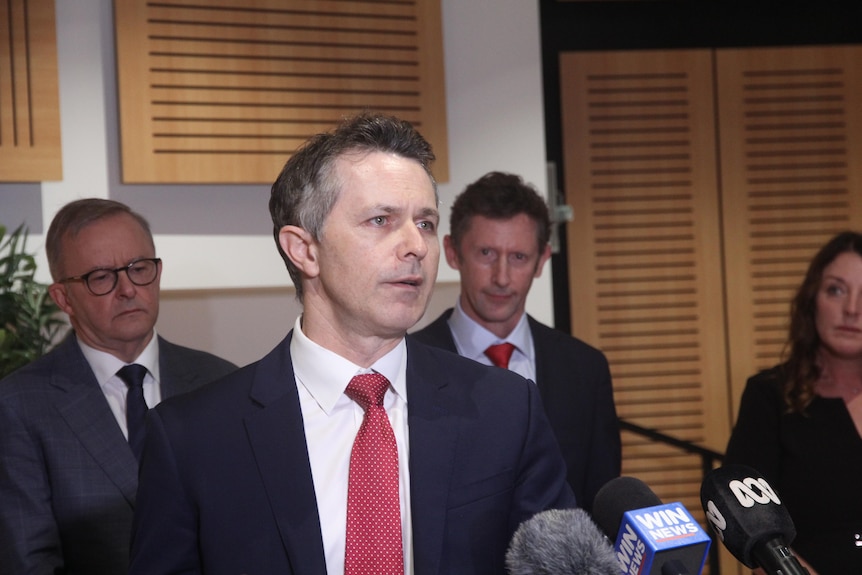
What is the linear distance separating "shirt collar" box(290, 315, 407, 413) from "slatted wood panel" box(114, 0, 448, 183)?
6.85 ft

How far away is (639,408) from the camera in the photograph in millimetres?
5480

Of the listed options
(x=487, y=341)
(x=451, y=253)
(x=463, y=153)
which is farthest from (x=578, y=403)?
(x=463, y=153)

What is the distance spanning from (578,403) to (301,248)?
57.7 inches

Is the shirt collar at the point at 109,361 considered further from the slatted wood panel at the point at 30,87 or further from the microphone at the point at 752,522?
the microphone at the point at 752,522

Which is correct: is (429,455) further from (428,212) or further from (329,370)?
(428,212)

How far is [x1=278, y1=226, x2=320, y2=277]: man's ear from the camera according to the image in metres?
1.96

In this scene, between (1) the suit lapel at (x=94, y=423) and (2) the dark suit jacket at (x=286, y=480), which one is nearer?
(2) the dark suit jacket at (x=286, y=480)

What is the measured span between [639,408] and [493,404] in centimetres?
367

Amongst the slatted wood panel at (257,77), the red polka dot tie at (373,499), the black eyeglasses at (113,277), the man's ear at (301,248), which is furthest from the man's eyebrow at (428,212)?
the slatted wood panel at (257,77)

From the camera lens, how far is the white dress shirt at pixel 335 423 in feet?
5.94

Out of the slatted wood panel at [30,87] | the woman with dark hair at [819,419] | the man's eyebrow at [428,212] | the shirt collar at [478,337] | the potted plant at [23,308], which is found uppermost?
the slatted wood panel at [30,87]

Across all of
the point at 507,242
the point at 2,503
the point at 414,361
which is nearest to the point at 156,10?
the point at 507,242

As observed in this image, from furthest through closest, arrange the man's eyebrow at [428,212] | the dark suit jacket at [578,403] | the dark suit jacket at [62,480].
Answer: the dark suit jacket at [578,403] → the dark suit jacket at [62,480] → the man's eyebrow at [428,212]

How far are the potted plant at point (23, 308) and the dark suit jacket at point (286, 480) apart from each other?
173 cm
